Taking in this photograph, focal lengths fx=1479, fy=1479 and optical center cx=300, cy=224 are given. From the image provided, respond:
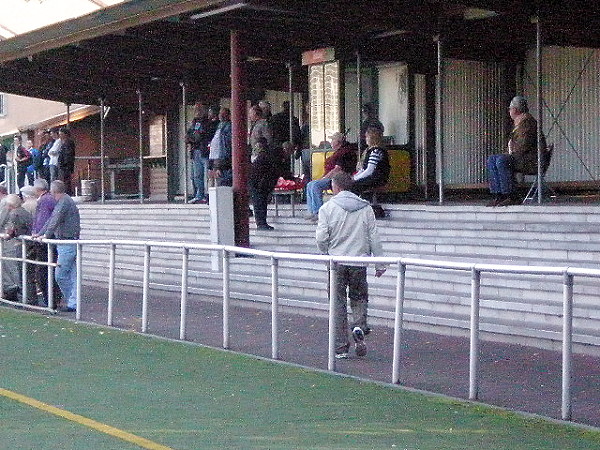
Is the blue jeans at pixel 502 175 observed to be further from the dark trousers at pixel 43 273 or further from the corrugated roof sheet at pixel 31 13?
the corrugated roof sheet at pixel 31 13

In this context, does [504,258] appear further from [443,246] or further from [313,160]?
[313,160]

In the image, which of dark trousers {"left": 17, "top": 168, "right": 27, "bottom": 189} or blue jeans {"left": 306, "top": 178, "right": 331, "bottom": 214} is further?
dark trousers {"left": 17, "top": 168, "right": 27, "bottom": 189}

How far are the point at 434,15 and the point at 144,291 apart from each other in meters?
6.14

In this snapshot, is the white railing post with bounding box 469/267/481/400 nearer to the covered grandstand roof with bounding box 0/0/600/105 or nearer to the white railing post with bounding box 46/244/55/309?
the covered grandstand roof with bounding box 0/0/600/105

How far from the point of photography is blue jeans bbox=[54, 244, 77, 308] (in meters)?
19.0

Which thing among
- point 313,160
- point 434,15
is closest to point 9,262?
point 313,160

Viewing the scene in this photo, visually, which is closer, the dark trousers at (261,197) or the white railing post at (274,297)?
the white railing post at (274,297)

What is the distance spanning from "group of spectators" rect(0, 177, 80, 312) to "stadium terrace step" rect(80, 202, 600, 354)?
87cm

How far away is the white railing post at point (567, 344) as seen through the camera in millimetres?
9492

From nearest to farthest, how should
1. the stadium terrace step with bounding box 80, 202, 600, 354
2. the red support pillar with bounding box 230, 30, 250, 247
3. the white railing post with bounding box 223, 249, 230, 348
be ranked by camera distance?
the stadium terrace step with bounding box 80, 202, 600, 354, the white railing post with bounding box 223, 249, 230, 348, the red support pillar with bounding box 230, 30, 250, 247

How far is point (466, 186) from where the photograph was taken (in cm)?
2320

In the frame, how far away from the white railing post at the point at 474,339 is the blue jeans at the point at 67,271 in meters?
9.25

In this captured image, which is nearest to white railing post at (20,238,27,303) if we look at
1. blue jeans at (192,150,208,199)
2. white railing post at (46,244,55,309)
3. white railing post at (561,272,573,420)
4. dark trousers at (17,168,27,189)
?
white railing post at (46,244,55,309)

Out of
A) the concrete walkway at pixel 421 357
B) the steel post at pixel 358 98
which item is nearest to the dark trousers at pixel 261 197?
the steel post at pixel 358 98
